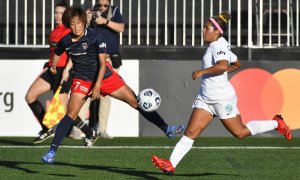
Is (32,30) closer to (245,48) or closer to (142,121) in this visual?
(142,121)

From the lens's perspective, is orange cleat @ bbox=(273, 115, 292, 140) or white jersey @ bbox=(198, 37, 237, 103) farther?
orange cleat @ bbox=(273, 115, 292, 140)

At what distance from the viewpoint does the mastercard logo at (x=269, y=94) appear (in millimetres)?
17234

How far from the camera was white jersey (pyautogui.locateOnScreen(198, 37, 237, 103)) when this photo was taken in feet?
35.4

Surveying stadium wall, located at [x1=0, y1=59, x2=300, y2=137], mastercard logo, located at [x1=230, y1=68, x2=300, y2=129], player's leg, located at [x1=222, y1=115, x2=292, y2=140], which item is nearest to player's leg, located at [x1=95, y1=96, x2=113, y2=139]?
stadium wall, located at [x1=0, y1=59, x2=300, y2=137]

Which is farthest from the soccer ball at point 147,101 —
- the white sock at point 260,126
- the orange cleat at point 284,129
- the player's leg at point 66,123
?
the orange cleat at point 284,129

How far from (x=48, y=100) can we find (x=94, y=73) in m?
5.19

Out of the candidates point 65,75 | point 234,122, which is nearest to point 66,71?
point 65,75

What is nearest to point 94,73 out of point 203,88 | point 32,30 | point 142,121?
point 203,88

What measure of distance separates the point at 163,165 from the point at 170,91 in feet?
22.0

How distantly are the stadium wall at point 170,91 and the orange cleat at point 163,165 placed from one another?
6.49 meters

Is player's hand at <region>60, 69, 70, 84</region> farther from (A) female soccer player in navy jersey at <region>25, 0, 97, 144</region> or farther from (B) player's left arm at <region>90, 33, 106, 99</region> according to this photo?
(B) player's left arm at <region>90, 33, 106, 99</region>

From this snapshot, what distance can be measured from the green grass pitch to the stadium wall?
21.3 inches

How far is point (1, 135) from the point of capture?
17359mm

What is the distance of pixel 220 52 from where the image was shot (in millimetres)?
10750
